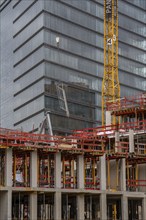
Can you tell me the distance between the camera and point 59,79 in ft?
458

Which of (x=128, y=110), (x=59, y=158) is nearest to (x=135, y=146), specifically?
(x=128, y=110)

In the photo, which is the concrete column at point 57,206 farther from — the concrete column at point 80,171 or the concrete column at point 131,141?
the concrete column at point 131,141

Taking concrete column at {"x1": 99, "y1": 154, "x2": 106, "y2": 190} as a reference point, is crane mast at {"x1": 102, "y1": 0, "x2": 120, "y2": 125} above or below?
above

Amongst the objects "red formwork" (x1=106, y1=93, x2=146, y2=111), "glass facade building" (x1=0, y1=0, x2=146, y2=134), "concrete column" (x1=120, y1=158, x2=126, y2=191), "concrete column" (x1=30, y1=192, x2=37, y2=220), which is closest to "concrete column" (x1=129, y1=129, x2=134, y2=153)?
"concrete column" (x1=120, y1=158, x2=126, y2=191)

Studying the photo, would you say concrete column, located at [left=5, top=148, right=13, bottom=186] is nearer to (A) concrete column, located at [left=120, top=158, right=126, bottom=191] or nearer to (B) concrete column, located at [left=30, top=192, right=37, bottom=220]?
(B) concrete column, located at [left=30, top=192, right=37, bottom=220]

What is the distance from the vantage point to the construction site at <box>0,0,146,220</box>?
61.6 metres

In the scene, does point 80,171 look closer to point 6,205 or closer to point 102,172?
point 102,172

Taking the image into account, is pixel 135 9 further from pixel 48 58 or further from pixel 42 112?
pixel 42 112

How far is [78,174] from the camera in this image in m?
65.9

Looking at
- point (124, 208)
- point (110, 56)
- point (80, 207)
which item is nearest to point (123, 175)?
point (124, 208)

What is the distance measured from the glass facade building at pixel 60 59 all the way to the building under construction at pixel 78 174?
189ft

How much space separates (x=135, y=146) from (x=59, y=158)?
15309 millimetres

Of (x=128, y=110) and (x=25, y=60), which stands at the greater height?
(x=25, y=60)

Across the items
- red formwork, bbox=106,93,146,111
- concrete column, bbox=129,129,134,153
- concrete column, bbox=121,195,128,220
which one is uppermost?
red formwork, bbox=106,93,146,111
